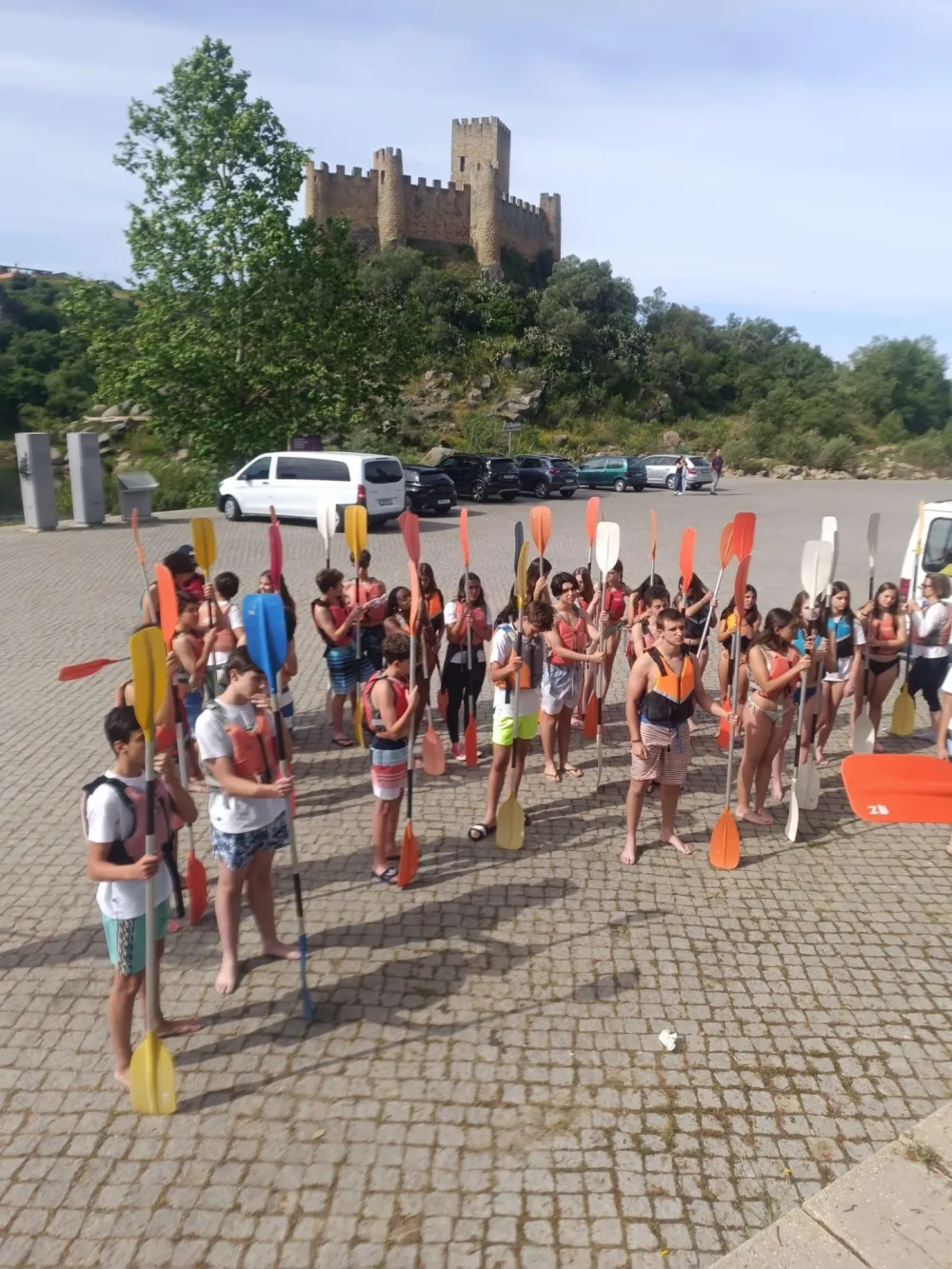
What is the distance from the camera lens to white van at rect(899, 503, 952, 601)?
9.57 metres

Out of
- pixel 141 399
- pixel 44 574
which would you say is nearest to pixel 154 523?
pixel 141 399

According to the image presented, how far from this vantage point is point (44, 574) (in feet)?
52.5

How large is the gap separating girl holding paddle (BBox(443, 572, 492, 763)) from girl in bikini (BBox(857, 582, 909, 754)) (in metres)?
3.13

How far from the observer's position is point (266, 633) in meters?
4.25

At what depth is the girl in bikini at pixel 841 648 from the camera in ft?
25.2

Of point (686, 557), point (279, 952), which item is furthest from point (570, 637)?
point (279, 952)

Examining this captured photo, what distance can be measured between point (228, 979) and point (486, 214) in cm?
6549

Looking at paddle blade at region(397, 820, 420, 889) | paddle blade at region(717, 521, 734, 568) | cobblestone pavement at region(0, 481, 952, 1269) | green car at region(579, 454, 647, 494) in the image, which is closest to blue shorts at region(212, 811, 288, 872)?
cobblestone pavement at region(0, 481, 952, 1269)

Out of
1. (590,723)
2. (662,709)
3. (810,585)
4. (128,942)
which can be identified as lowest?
(590,723)

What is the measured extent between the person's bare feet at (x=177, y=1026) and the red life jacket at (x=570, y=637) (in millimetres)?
3642

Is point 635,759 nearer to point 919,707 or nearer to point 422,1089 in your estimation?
point 422,1089

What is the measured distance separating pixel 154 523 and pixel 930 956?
66.5 feet

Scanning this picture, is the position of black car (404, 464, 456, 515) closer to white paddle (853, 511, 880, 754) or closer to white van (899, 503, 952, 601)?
white van (899, 503, 952, 601)

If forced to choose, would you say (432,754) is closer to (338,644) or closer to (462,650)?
(462,650)
